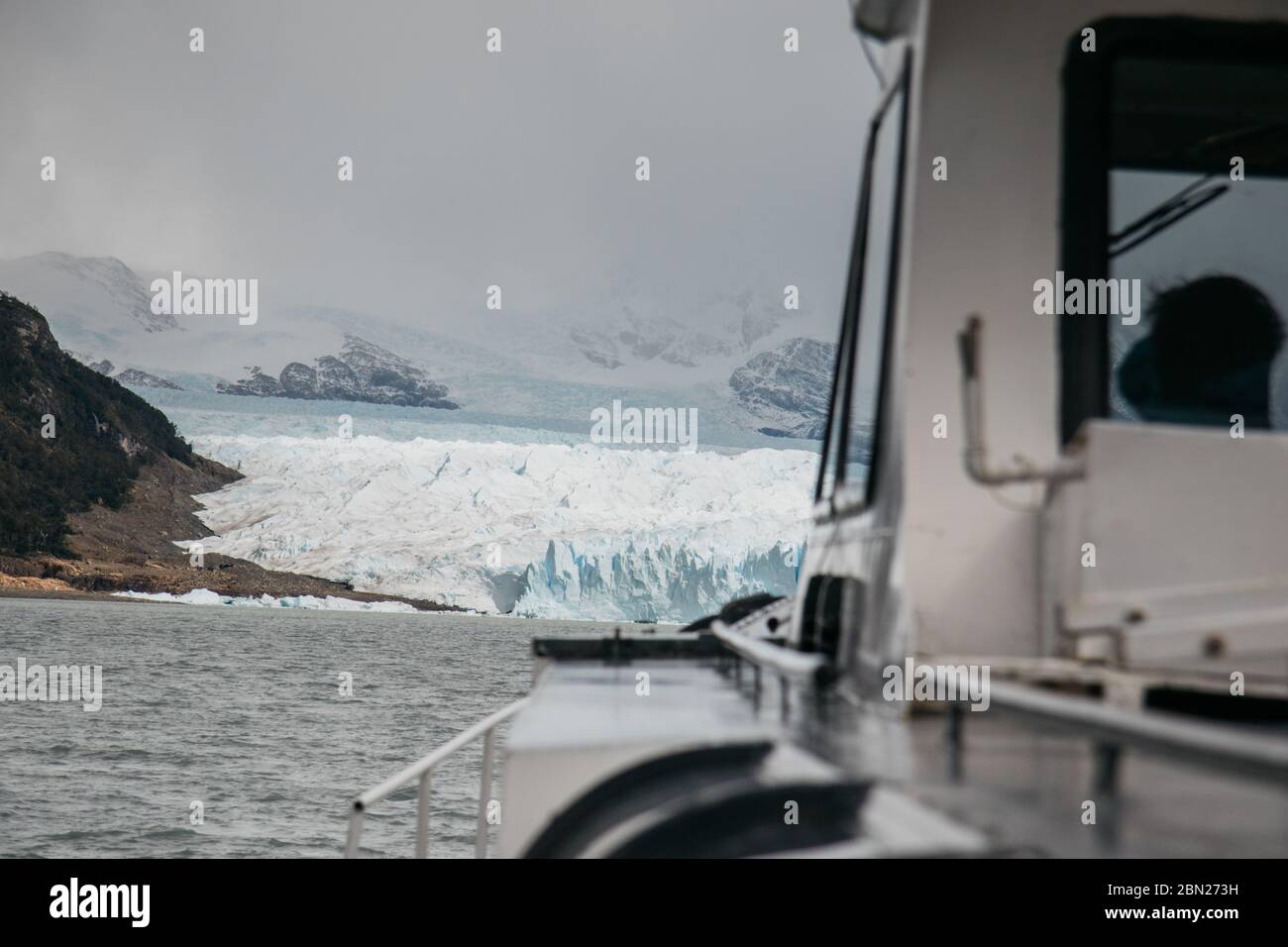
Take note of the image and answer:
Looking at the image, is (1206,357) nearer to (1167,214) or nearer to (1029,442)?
(1167,214)

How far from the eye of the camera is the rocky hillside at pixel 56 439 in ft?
484

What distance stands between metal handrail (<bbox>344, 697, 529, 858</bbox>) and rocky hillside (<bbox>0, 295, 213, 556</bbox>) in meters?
154

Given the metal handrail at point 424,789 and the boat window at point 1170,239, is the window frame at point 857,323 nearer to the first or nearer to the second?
the boat window at point 1170,239

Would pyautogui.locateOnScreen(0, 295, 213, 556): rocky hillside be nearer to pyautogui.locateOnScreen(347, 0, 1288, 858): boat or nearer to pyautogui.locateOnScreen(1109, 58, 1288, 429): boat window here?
pyautogui.locateOnScreen(347, 0, 1288, 858): boat

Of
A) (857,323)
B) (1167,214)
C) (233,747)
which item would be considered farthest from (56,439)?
(1167,214)

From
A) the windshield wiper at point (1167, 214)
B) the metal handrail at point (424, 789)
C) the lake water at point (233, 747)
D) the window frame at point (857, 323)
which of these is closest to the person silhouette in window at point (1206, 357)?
the windshield wiper at point (1167, 214)

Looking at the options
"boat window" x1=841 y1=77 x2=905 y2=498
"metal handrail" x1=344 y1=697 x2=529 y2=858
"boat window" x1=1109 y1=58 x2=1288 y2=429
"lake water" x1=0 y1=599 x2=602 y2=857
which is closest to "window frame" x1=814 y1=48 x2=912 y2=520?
"boat window" x1=841 y1=77 x2=905 y2=498

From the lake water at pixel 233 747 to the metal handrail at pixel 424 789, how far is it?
59.3 ft

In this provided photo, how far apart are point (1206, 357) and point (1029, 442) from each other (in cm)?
69

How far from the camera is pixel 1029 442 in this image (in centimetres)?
369
